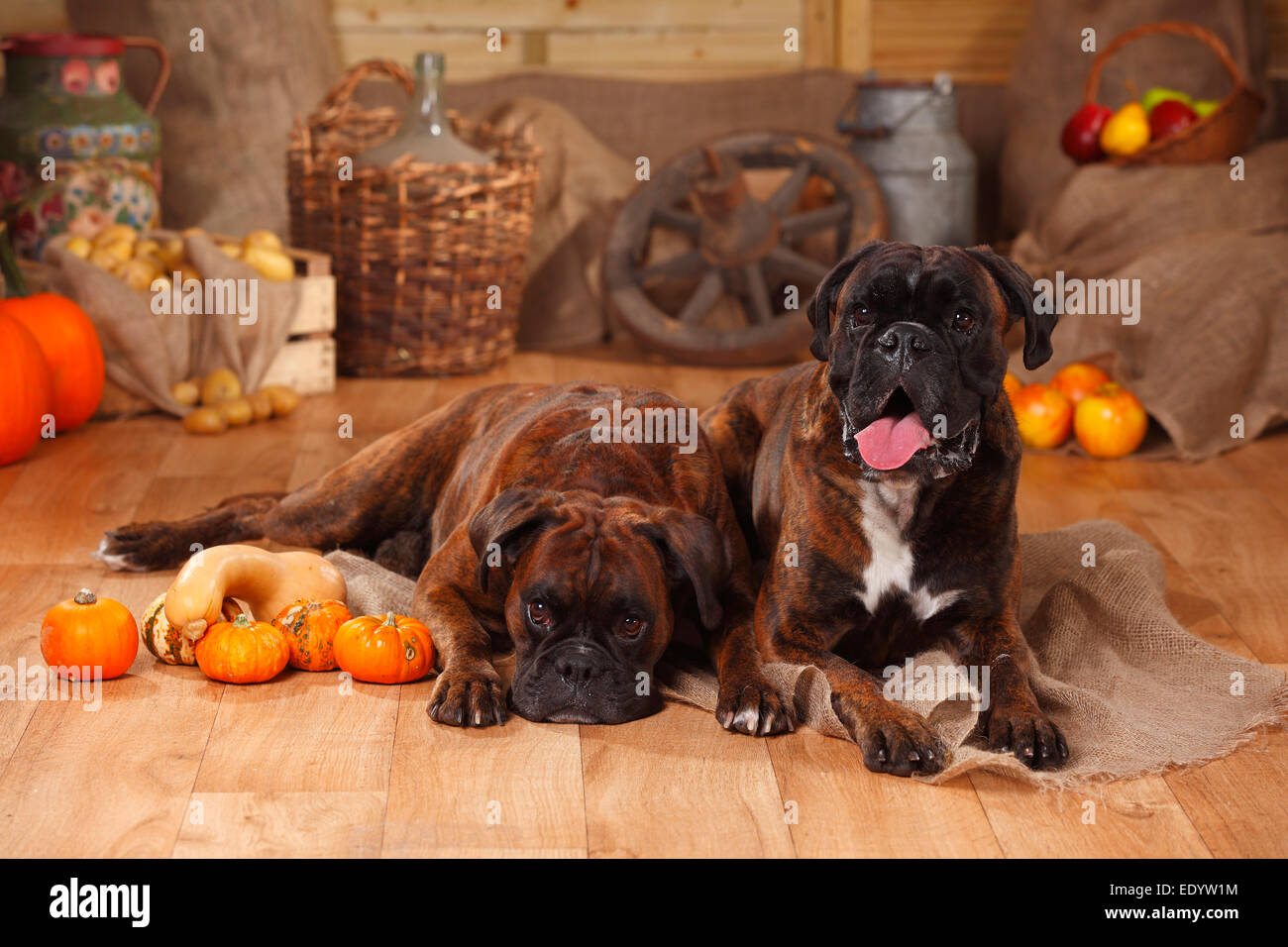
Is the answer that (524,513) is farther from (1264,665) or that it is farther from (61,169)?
(61,169)

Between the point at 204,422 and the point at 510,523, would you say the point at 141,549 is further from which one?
the point at 204,422

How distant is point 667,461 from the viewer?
11.9ft

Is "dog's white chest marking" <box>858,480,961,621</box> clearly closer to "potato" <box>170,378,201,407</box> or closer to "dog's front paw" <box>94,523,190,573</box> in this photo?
"dog's front paw" <box>94,523,190,573</box>

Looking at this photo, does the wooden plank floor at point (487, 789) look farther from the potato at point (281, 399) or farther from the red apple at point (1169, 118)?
the red apple at point (1169, 118)

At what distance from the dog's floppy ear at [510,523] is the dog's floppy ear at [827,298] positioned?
67 centimetres

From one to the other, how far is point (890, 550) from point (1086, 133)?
4.21 m

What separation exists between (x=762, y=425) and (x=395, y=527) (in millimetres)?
1069

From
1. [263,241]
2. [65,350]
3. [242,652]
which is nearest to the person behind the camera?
[242,652]

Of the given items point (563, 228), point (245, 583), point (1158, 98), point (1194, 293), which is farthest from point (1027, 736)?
point (563, 228)

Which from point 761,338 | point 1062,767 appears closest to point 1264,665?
point 1062,767

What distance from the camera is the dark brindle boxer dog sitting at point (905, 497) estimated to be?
9.96 feet

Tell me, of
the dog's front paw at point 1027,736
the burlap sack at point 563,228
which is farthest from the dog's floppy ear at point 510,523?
the burlap sack at point 563,228

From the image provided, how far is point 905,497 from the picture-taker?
3236mm
